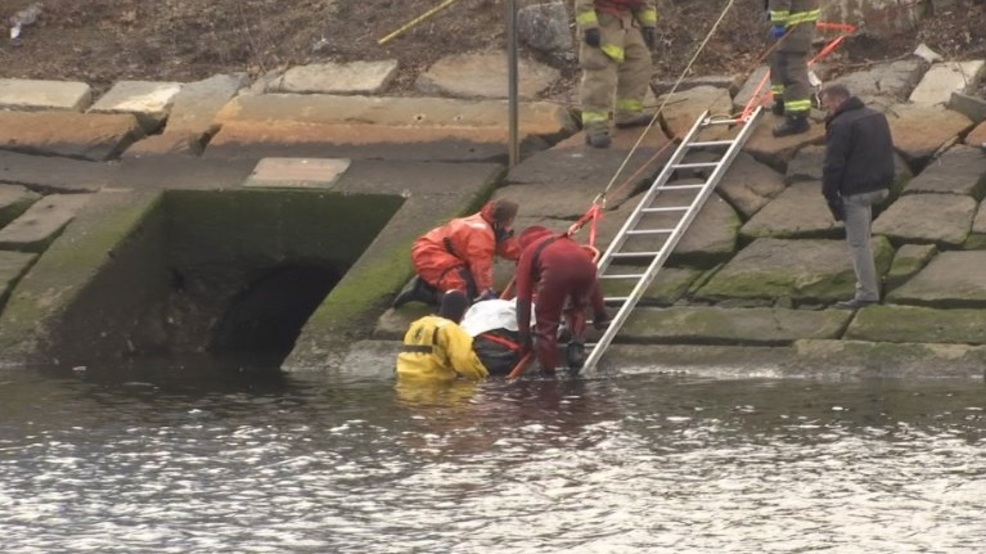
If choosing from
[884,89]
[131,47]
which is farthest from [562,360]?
[131,47]

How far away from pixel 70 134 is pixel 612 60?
17.9 feet

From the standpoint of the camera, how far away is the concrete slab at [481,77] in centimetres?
1989

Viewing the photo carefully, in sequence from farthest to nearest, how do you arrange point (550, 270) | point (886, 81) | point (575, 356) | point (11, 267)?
point (886, 81)
point (11, 267)
point (575, 356)
point (550, 270)

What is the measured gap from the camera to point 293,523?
10367 millimetres

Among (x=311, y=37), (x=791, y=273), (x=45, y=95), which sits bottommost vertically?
(x=791, y=273)

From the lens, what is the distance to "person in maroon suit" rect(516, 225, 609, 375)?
14.9 metres

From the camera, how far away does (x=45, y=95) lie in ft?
68.0

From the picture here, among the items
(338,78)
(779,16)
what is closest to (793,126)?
(779,16)

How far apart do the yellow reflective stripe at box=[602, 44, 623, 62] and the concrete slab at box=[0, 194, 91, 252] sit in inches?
192

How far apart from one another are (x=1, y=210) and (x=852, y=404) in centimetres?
874

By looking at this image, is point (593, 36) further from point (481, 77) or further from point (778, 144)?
point (481, 77)

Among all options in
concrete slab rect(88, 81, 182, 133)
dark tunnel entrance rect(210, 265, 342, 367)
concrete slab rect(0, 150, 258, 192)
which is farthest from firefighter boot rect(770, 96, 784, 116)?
concrete slab rect(88, 81, 182, 133)

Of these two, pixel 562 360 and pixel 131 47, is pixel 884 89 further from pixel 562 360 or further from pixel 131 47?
pixel 131 47

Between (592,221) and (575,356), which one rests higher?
(592,221)
